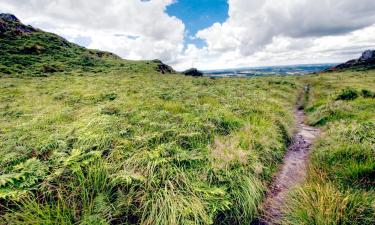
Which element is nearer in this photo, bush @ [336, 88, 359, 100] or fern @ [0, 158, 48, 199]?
fern @ [0, 158, 48, 199]

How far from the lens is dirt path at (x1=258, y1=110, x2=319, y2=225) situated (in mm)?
4152

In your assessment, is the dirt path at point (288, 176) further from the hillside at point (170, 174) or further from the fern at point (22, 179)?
the fern at point (22, 179)

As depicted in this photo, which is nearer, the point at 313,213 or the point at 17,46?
the point at 313,213

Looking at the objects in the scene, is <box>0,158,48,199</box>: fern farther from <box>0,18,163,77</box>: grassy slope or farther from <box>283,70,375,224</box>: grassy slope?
<box>0,18,163,77</box>: grassy slope

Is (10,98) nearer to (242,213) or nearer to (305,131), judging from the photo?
(242,213)

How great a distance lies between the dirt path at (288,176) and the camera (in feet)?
13.6

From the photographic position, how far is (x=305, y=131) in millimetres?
9555

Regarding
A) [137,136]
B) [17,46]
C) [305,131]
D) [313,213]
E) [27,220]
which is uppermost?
[17,46]

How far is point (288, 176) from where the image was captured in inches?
216

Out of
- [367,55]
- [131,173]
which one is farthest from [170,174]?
[367,55]

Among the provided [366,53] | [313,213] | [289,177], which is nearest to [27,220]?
[313,213]

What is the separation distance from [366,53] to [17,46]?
138m

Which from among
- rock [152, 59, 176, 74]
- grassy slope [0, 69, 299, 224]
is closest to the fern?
grassy slope [0, 69, 299, 224]

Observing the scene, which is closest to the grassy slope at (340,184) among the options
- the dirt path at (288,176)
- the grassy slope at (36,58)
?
the dirt path at (288,176)
